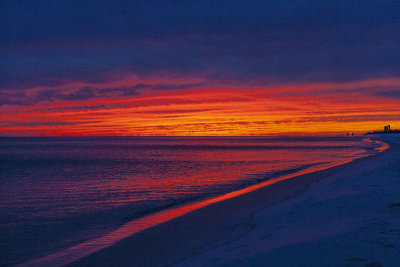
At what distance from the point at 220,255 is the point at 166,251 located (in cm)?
194

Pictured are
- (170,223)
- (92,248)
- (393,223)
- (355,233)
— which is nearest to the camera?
(355,233)

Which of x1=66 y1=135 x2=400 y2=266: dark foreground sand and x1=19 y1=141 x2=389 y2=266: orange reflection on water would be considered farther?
x1=19 y1=141 x2=389 y2=266: orange reflection on water

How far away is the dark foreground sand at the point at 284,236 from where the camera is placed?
607 cm

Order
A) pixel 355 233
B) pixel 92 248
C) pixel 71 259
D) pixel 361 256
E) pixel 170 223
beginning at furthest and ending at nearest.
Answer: pixel 170 223 → pixel 92 248 → pixel 71 259 → pixel 355 233 → pixel 361 256

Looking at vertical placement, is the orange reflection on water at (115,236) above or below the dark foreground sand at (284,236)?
below

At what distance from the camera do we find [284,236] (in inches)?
304

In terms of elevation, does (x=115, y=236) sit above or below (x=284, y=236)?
below

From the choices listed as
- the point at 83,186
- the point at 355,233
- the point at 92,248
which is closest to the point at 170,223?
the point at 92,248

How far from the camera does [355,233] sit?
22.9ft

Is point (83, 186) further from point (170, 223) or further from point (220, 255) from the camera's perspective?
point (220, 255)

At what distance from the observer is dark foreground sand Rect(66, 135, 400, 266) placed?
6066 mm

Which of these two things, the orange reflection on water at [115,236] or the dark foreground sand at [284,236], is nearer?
the dark foreground sand at [284,236]

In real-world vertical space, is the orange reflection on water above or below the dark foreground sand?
below

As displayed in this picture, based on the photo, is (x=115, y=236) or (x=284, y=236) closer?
(x=284, y=236)
